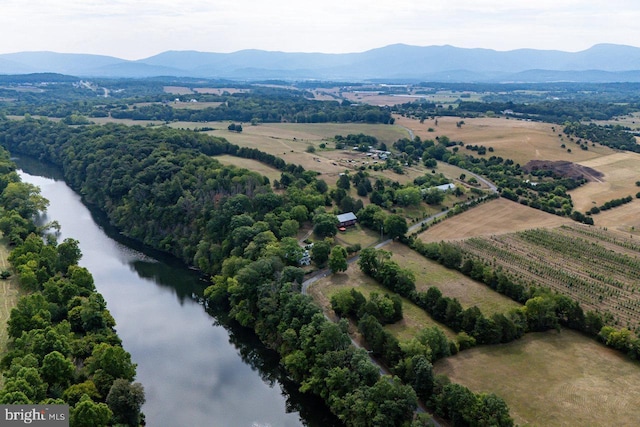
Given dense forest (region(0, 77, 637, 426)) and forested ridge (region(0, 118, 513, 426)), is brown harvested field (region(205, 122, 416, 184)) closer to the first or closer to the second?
dense forest (region(0, 77, 637, 426))

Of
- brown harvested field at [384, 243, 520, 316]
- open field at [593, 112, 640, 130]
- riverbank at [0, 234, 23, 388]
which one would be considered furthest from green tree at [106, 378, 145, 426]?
open field at [593, 112, 640, 130]

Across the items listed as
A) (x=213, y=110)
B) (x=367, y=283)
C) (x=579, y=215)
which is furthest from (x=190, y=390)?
(x=213, y=110)

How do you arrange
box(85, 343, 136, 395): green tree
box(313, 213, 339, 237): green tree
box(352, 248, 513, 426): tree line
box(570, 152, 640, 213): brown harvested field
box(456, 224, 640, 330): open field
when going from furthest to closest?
box(570, 152, 640, 213): brown harvested field → box(313, 213, 339, 237): green tree → box(456, 224, 640, 330): open field → box(85, 343, 136, 395): green tree → box(352, 248, 513, 426): tree line

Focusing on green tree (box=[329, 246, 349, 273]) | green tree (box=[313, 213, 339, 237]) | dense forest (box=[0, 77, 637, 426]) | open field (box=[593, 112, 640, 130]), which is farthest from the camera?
open field (box=[593, 112, 640, 130])

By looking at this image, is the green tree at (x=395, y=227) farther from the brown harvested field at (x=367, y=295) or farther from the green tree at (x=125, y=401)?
the green tree at (x=125, y=401)

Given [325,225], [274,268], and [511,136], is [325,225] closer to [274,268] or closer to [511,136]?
[274,268]

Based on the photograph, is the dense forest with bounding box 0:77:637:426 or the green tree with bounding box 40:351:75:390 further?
the dense forest with bounding box 0:77:637:426
